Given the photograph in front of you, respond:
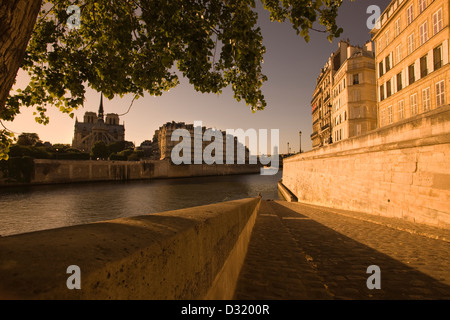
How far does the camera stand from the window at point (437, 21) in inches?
613

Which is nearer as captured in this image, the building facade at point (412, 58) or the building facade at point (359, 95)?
the building facade at point (412, 58)

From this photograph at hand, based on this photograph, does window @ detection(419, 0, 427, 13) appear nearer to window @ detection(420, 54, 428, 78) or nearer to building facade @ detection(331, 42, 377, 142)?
window @ detection(420, 54, 428, 78)

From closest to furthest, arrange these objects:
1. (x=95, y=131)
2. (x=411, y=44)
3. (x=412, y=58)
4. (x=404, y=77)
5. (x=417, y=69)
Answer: (x=417, y=69)
(x=412, y=58)
(x=411, y=44)
(x=404, y=77)
(x=95, y=131)

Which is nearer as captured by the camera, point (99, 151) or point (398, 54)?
point (398, 54)

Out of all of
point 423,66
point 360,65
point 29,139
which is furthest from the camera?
point 29,139

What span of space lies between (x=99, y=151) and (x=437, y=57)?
85723 millimetres

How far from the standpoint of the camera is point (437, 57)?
1612cm

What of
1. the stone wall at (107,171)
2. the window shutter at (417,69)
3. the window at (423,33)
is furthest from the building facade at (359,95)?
the stone wall at (107,171)

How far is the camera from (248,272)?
Result: 3.74m

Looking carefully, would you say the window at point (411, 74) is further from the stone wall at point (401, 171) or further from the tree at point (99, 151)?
the tree at point (99, 151)

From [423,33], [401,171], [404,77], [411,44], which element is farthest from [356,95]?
[401,171]

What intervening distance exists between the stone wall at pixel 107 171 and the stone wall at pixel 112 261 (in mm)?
55567

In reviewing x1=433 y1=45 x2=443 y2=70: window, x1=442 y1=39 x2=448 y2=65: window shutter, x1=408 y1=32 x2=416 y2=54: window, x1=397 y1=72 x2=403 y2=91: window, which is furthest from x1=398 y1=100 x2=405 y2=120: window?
x1=442 y1=39 x2=448 y2=65: window shutter

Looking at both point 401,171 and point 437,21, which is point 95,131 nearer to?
point 437,21
